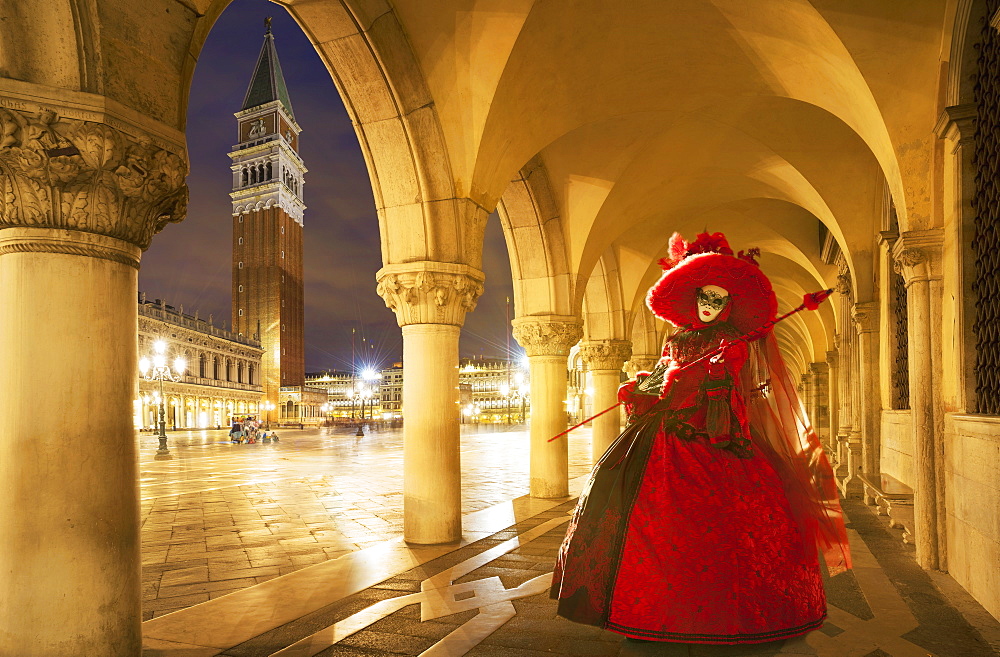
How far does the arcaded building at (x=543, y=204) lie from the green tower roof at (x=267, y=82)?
6291cm

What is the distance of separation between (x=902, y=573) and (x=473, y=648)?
350 cm

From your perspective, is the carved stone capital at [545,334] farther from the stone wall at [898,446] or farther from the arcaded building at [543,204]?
the stone wall at [898,446]

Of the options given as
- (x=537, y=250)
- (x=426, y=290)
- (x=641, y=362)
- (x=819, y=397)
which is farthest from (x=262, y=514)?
(x=819, y=397)

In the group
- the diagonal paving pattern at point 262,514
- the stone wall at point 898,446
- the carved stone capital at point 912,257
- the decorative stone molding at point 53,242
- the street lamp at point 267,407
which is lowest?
the street lamp at point 267,407

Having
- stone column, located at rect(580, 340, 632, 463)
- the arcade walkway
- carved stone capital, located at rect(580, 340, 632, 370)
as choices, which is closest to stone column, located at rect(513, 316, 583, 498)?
the arcade walkway

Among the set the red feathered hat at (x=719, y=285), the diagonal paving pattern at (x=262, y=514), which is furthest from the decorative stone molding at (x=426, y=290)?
the red feathered hat at (x=719, y=285)

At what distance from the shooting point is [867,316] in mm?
9422

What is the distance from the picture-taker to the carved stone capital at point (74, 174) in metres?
2.86

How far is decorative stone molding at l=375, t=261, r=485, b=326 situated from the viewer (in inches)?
244

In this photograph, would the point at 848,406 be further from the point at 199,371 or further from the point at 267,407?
the point at 267,407

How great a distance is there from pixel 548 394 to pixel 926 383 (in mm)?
4818

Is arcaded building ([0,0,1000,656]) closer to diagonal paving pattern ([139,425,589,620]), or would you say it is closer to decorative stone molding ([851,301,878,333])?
decorative stone molding ([851,301,878,333])

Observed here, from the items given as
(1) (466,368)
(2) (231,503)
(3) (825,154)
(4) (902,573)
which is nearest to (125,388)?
(4) (902,573)

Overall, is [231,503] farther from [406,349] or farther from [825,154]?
[825,154]
